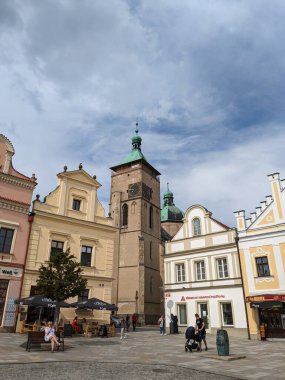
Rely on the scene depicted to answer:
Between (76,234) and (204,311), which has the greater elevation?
(76,234)

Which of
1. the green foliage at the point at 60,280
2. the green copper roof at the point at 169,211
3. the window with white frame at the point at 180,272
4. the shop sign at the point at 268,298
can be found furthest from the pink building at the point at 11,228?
the green copper roof at the point at 169,211

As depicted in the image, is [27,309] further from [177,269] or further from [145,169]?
[145,169]

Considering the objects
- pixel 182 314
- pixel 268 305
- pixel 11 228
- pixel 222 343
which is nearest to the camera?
pixel 222 343

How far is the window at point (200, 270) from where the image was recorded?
28520 millimetres

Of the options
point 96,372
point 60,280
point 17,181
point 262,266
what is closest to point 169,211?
point 262,266

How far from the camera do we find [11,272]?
901 inches

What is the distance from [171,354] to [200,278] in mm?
14390

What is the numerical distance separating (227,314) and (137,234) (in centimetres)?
2467

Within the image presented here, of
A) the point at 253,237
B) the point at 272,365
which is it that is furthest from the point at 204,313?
the point at 272,365

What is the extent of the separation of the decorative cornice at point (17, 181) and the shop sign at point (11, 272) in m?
6.23

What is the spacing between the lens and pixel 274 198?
25438mm

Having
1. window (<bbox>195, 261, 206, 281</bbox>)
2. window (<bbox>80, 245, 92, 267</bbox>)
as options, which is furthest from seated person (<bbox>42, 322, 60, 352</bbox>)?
window (<bbox>195, 261, 206, 281</bbox>)

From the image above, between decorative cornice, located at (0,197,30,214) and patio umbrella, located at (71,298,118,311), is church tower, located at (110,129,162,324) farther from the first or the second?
decorative cornice, located at (0,197,30,214)

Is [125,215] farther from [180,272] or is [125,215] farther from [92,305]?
[92,305]
